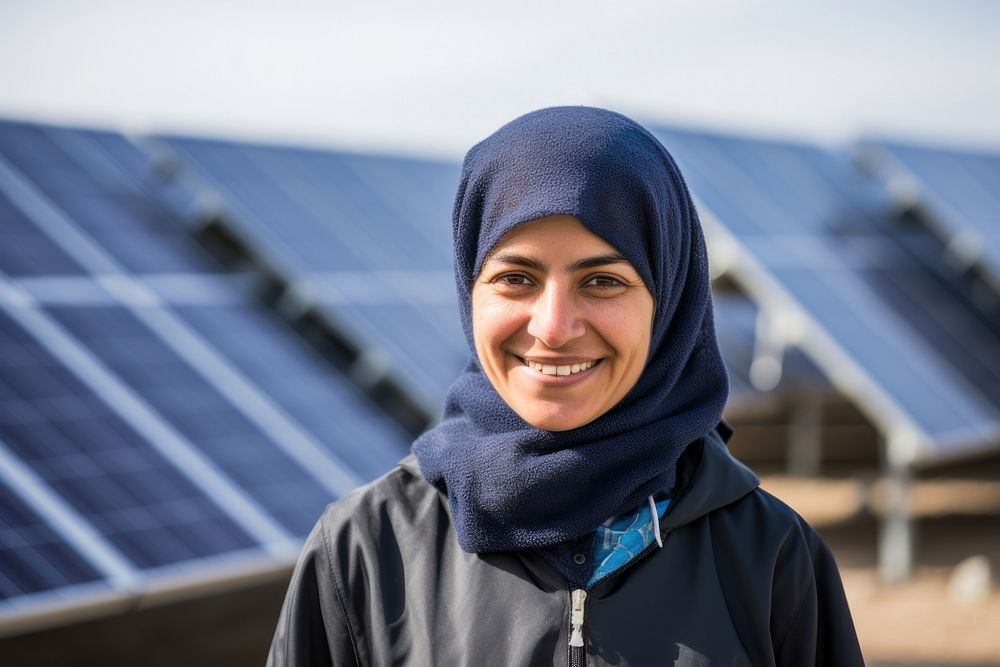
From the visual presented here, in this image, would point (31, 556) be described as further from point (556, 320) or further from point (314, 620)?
point (556, 320)

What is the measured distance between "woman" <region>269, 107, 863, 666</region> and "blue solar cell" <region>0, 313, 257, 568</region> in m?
3.13

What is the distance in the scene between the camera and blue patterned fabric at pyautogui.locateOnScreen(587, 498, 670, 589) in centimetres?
204

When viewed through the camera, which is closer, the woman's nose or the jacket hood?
the woman's nose

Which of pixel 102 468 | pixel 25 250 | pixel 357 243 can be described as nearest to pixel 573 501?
pixel 102 468

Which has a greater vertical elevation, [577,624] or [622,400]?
[622,400]

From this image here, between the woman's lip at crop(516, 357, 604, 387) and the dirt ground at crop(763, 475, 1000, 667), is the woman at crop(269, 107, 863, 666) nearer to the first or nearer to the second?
the woman's lip at crop(516, 357, 604, 387)

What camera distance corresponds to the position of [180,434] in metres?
5.89

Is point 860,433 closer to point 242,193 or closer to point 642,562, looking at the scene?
point 242,193

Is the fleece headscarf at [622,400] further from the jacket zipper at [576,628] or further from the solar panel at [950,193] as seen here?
the solar panel at [950,193]

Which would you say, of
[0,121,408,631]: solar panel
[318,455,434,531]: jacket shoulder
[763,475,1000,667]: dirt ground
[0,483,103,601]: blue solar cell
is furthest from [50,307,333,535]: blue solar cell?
[763,475,1000,667]: dirt ground

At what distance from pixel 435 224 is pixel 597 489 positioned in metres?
9.06

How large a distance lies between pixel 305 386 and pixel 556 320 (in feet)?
17.7

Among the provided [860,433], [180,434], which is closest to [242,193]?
[180,434]

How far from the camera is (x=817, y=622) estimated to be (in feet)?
6.91
